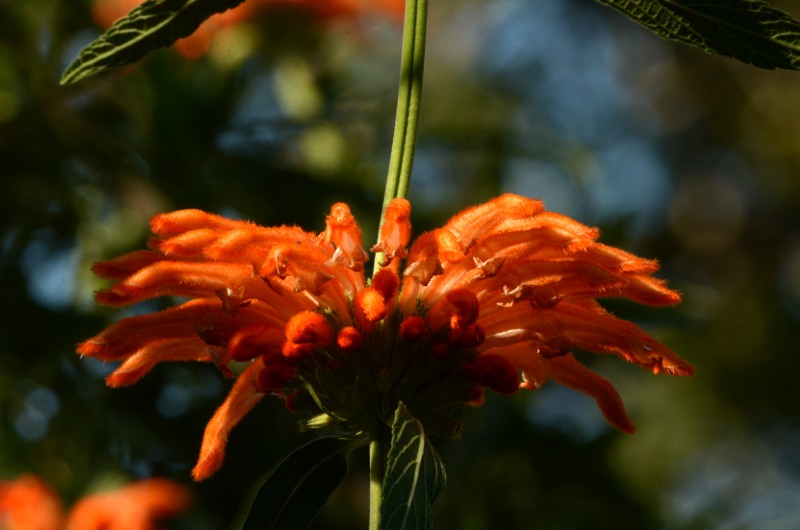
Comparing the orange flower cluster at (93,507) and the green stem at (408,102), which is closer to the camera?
the green stem at (408,102)

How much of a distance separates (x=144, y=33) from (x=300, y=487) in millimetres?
423

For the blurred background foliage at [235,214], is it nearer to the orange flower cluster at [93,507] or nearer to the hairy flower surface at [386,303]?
the orange flower cluster at [93,507]

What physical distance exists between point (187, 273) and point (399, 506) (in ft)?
1.13

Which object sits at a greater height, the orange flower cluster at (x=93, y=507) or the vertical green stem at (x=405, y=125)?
the vertical green stem at (x=405, y=125)

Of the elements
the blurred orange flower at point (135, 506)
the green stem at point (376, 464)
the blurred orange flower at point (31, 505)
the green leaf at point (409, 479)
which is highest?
the green leaf at point (409, 479)

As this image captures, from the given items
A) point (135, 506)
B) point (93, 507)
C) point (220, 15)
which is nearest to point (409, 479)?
point (135, 506)

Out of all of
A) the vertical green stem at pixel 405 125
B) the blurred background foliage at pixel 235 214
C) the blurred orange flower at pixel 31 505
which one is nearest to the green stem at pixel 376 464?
the vertical green stem at pixel 405 125

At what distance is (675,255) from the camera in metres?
5.52

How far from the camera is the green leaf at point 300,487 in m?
0.97

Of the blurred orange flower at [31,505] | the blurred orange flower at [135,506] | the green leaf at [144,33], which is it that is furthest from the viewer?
the blurred orange flower at [31,505]

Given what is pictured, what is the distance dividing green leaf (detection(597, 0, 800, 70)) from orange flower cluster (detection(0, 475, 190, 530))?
1.41 m

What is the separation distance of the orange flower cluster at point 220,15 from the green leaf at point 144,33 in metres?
1.68

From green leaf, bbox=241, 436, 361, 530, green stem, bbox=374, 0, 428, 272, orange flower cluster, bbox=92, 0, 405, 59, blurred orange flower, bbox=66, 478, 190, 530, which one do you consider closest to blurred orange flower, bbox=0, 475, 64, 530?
blurred orange flower, bbox=66, 478, 190, 530

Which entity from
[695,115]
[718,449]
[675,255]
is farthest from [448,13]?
[718,449]
